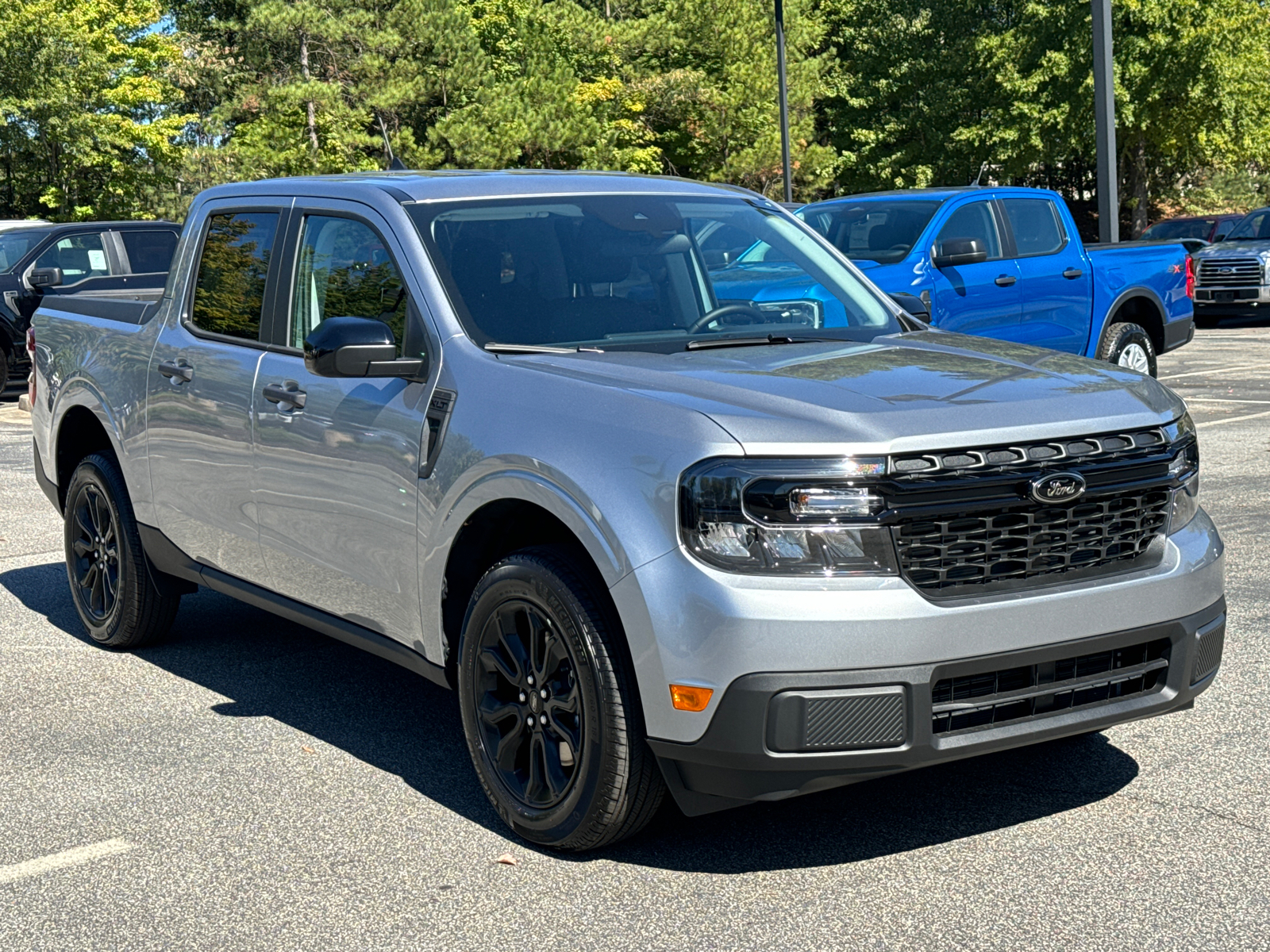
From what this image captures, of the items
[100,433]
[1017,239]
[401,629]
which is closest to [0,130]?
[1017,239]

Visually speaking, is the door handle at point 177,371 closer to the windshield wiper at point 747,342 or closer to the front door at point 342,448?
the front door at point 342,448

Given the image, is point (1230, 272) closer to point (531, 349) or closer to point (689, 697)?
point (531, 349)

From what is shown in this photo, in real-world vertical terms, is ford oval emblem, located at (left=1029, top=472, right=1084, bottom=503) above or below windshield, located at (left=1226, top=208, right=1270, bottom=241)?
above

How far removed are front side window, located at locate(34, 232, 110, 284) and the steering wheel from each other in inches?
549

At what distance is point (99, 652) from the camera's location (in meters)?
6.59

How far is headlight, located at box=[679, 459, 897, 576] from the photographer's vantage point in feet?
11.9

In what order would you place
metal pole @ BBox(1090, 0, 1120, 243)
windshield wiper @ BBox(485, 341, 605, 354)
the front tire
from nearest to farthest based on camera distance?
1. the front tire
2. windshield wiper @ BBox(485, 341, 605, 354)
3. metal pole @ BBox(1090, 0, 1120, 243)

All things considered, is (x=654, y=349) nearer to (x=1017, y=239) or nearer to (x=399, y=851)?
(x=399, y=851)

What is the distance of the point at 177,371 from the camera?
229 inches

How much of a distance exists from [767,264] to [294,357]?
1.68 metres

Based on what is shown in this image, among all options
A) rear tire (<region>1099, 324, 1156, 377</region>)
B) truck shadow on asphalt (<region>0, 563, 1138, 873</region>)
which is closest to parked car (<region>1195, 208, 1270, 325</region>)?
rear tire (<region>1099, 324, 1156, 377</region>)

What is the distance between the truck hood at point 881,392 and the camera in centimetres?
369

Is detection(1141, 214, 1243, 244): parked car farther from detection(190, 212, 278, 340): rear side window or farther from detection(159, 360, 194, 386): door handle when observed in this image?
detection(159, 360, 194, 386): door handle

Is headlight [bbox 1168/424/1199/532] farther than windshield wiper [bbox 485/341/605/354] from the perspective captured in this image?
No
